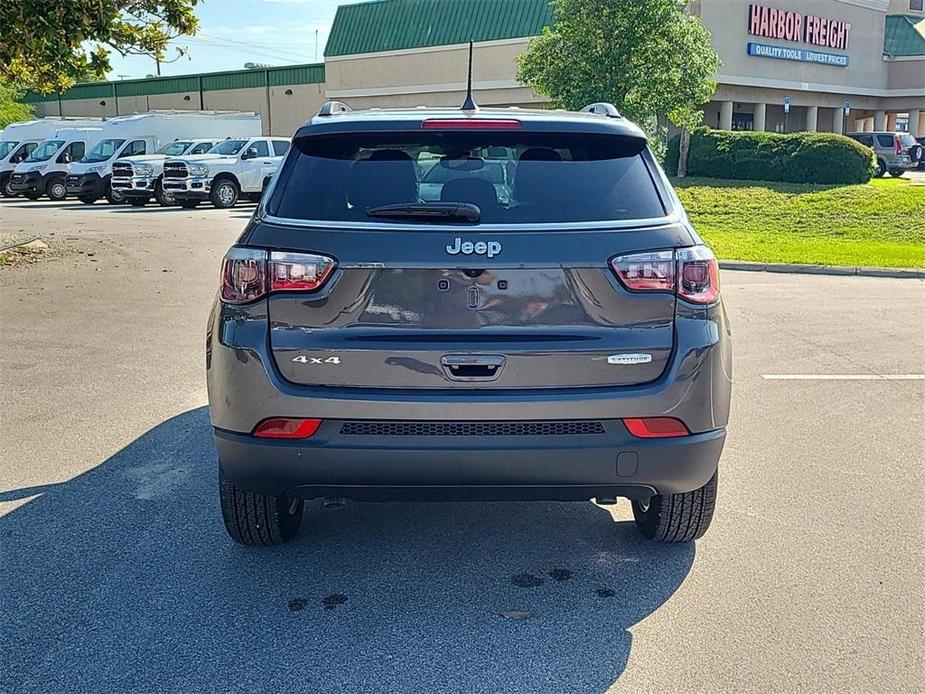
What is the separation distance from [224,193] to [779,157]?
15748 mm

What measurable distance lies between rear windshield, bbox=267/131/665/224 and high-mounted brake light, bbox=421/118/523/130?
3 centimetres

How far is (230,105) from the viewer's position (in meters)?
55.5

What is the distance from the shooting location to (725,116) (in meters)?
40.1

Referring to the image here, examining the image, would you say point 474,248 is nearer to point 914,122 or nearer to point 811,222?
point 811,222

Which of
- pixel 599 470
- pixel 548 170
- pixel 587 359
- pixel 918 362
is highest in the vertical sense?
pixel 548 170

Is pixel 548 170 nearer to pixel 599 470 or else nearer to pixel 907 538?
pixel 599 470

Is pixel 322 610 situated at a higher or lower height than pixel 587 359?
lower

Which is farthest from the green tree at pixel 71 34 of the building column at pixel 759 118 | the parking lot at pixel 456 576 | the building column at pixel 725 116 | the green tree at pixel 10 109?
the green tree at pixel 10 109

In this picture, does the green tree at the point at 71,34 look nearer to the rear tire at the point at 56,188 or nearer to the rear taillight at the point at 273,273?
the rear taillight at the point at 273,273

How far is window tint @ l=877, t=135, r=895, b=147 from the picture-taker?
38.4 meters

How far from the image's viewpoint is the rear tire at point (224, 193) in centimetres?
2772

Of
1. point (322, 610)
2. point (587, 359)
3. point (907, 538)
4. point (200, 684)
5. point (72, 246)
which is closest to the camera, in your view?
point (200, 684)

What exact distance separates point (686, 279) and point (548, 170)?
0.68m

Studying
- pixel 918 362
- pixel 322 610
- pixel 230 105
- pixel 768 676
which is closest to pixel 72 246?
pixel 918 362
